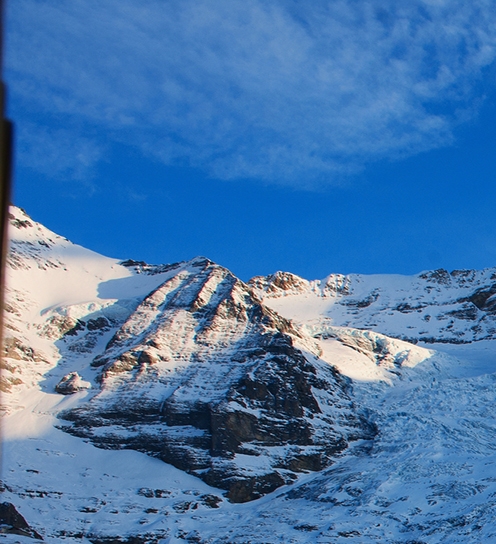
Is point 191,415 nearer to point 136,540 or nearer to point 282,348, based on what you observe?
point 282,348

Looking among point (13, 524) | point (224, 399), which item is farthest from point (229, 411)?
point (13, 524)

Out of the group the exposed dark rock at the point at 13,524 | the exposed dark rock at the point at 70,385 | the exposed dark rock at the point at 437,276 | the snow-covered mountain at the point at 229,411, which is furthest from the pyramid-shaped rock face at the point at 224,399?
the exposed dark rock at the point at 437,276

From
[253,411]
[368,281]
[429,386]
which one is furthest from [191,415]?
[368,281]

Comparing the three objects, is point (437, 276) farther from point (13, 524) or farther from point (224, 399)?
point (13, 524)

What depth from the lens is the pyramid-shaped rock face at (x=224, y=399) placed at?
10500cm

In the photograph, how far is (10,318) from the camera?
130 m

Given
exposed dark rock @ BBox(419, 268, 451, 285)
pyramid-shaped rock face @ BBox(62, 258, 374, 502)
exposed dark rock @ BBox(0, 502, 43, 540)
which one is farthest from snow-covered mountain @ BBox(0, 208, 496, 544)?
exposed dark rock @ BBox(419, 268, 451, 285)

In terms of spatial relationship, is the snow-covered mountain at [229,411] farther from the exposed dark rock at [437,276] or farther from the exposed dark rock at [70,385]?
the exposed dark rock at [437,276]

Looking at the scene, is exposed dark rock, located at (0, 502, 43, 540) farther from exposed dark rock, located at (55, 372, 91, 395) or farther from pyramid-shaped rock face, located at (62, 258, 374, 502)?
exposed dark rock, located at (55, 372, 91, 395)

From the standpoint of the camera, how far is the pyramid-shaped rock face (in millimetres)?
105000

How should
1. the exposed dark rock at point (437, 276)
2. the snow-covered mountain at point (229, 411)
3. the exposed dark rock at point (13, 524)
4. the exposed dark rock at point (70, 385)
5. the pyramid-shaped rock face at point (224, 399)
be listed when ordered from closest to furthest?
A: the exposed dark rock at point (13, 524) < the snow-covered mountain at point (229, 411) < the pyramid-shaped rock face at point (224, 399) < the exposed dark rock at point (70, 385) < the exposed dark rock at point (437, 276)

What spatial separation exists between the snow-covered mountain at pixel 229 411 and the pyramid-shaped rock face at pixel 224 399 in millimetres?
249

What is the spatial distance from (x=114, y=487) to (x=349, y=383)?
40.3m

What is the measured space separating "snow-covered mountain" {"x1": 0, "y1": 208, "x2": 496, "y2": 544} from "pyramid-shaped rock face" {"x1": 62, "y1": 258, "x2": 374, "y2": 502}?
0.25m
